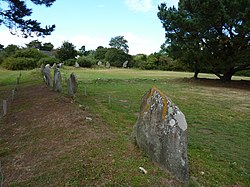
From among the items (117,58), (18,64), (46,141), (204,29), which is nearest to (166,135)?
(46,141)

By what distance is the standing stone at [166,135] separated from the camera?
3.81 m

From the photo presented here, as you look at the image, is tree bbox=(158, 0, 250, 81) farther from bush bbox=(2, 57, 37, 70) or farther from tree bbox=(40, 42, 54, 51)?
tree bbox=(40, 42, 54, 51)

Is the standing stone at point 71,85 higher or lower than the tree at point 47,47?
lower

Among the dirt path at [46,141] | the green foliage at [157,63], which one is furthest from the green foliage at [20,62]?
the dirt path at [46,141]

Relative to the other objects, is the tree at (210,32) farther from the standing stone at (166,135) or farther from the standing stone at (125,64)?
the standing stone at (125,64)

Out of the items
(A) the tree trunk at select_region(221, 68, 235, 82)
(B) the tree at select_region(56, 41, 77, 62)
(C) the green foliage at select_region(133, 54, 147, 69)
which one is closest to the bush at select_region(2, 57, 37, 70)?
(B) the tree at select_region(56, 41, 77, 62)

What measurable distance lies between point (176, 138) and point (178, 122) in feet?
0.89

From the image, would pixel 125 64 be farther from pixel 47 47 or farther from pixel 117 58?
pixel 47 47

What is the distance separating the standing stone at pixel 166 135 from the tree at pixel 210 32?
14573 millimetres

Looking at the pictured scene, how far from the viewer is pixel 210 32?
17953mm

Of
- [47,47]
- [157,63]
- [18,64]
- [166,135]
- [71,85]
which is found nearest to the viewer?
[166,135]

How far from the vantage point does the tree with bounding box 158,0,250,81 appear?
16203mm

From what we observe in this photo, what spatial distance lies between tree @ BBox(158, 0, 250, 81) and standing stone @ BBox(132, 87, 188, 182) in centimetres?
1457

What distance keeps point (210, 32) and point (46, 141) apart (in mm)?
16265
